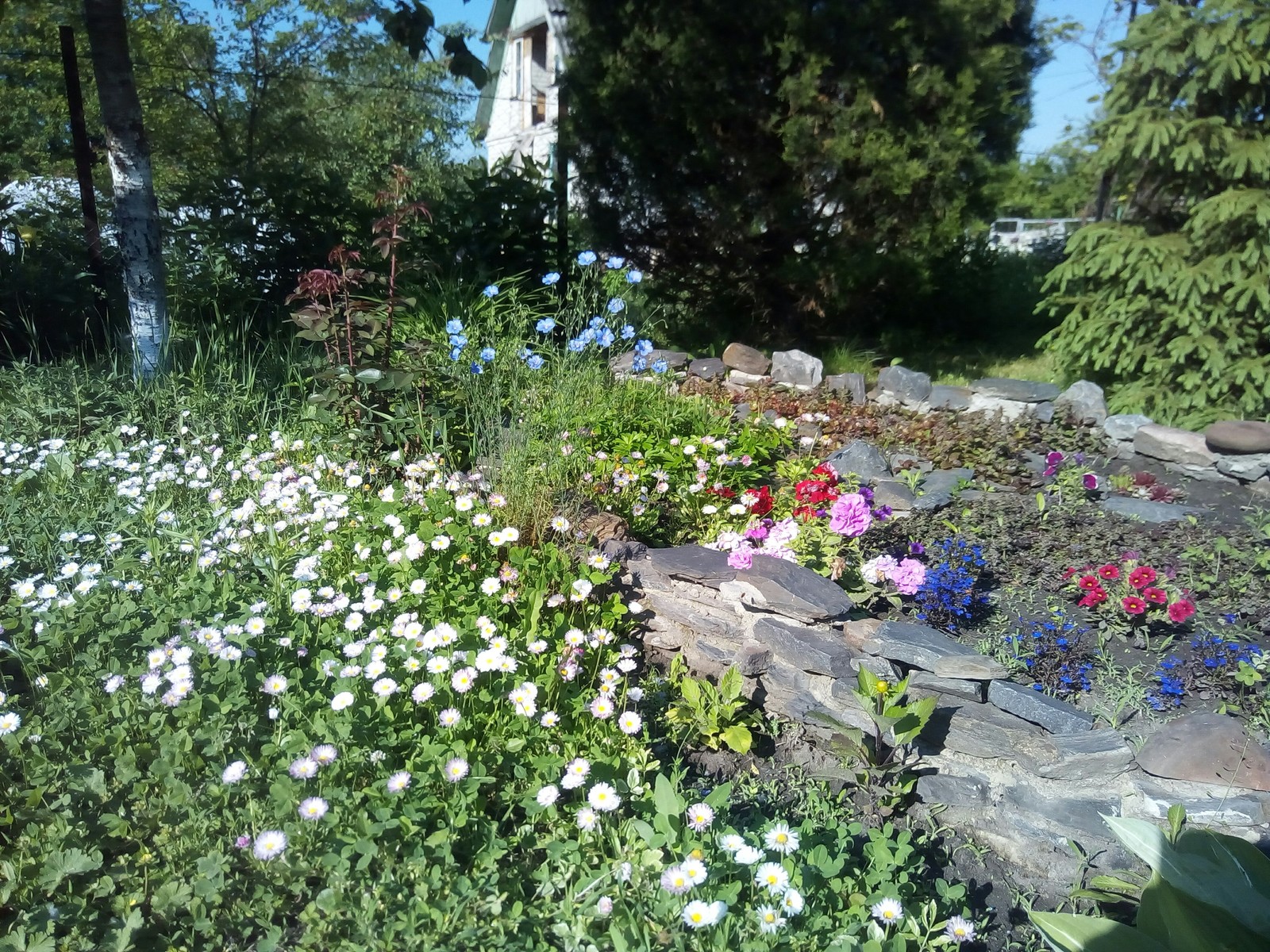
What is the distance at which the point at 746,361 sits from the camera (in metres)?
5.92

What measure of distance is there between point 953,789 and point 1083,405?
3.42 m

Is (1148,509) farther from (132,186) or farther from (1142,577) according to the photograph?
(132,186)

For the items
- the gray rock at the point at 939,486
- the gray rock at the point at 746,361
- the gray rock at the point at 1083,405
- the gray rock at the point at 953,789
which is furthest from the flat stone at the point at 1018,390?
the gray rock at the point at 953,789

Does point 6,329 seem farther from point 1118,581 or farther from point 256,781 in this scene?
point 1118,581

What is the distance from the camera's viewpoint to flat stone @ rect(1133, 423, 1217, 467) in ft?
15.4

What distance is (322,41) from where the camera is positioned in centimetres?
1293

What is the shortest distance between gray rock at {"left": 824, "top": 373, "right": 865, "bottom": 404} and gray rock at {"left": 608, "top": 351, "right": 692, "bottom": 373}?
0.93 meters

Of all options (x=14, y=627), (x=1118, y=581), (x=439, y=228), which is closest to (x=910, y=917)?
(x=1118, y=581)

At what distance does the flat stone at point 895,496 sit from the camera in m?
3.80

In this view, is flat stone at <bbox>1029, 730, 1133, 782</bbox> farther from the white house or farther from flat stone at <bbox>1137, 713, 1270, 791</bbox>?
the white house

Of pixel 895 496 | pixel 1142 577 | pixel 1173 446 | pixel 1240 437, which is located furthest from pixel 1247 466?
pixel 1142 577

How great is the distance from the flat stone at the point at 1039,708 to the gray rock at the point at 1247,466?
2.80m

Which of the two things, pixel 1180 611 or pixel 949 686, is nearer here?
pixel 949 686

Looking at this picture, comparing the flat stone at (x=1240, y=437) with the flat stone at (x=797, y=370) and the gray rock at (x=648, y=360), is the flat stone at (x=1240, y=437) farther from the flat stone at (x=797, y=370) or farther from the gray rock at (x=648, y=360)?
the gray rock at (x=648, y=360)
